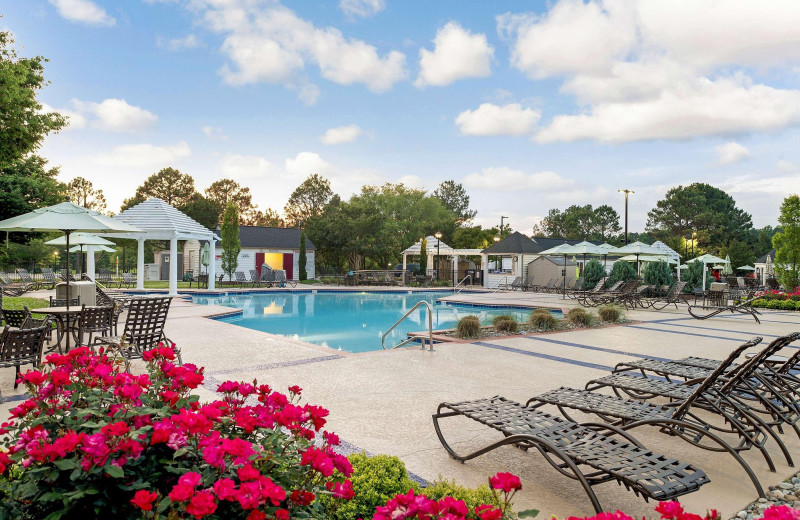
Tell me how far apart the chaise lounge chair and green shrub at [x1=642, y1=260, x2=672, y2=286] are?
20.3 meters

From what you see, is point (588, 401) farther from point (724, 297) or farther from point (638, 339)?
point (724, 297)

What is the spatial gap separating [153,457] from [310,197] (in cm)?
6105

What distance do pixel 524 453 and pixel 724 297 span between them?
1437 centimetres

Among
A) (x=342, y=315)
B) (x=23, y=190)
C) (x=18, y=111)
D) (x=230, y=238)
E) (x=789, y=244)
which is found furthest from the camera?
(x=230, y=238)

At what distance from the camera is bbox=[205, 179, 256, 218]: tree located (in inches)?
2370

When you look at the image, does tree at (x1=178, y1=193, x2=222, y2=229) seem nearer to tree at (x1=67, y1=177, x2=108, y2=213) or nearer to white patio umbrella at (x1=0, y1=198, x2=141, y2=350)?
tree at (x1=67, y1=177, x2=108, y2=213)

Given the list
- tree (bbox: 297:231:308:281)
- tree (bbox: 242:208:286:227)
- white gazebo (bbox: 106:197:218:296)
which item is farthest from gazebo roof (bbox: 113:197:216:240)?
tree (bbox: 242:208:286:227)

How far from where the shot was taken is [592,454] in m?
2.80

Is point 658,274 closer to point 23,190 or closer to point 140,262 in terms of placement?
point 140,262

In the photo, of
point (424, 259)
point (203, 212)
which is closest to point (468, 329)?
point (424, 259)

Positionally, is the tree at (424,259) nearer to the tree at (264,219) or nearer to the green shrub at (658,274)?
the green shrub at (658,274)

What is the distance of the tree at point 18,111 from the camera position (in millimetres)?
8516

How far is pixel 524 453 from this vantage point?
3.82 meters

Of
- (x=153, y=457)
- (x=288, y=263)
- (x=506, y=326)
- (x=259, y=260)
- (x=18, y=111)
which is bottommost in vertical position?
(x=506, y=326)
